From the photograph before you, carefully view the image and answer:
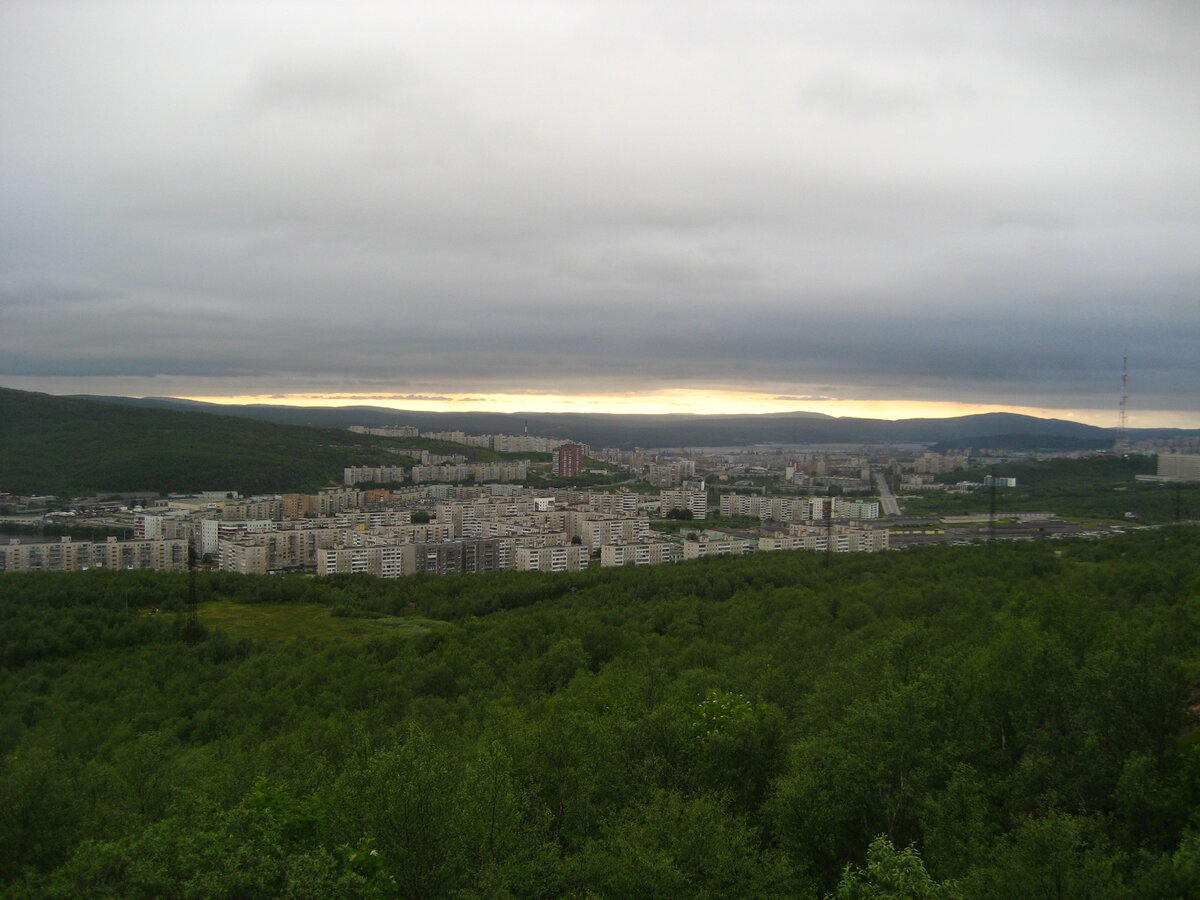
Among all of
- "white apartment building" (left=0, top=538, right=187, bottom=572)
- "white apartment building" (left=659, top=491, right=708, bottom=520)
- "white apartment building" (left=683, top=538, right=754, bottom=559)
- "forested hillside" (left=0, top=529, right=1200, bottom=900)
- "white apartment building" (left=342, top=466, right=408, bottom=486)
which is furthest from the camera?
"white apartment building" (left=342, top=466, right=408, bottom=486)

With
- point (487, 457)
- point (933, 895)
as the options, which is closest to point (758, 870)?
point (933, 895)

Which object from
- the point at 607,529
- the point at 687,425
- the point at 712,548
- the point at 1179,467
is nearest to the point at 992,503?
the point at 1179,467

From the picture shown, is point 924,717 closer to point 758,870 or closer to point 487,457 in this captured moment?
point 758,870

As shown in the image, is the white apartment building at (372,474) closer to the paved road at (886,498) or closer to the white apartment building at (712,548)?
the white apartment building at (712,548)

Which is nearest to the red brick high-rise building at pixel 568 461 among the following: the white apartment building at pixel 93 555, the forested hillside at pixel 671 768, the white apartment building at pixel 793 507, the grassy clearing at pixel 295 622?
the white apartment building at pixel 793 507

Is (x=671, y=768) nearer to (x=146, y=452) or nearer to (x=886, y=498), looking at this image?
(x=886, y=498)

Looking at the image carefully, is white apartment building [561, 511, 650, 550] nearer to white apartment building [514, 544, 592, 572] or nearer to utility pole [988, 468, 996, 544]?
white apartment building [514, 544, 592, 572]

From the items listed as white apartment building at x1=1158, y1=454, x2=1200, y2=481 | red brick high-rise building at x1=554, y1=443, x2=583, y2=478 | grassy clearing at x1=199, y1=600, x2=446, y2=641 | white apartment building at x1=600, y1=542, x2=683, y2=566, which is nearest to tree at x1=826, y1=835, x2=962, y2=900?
grassy clearing at x1=199, y1=600, x2=446, y2=641
